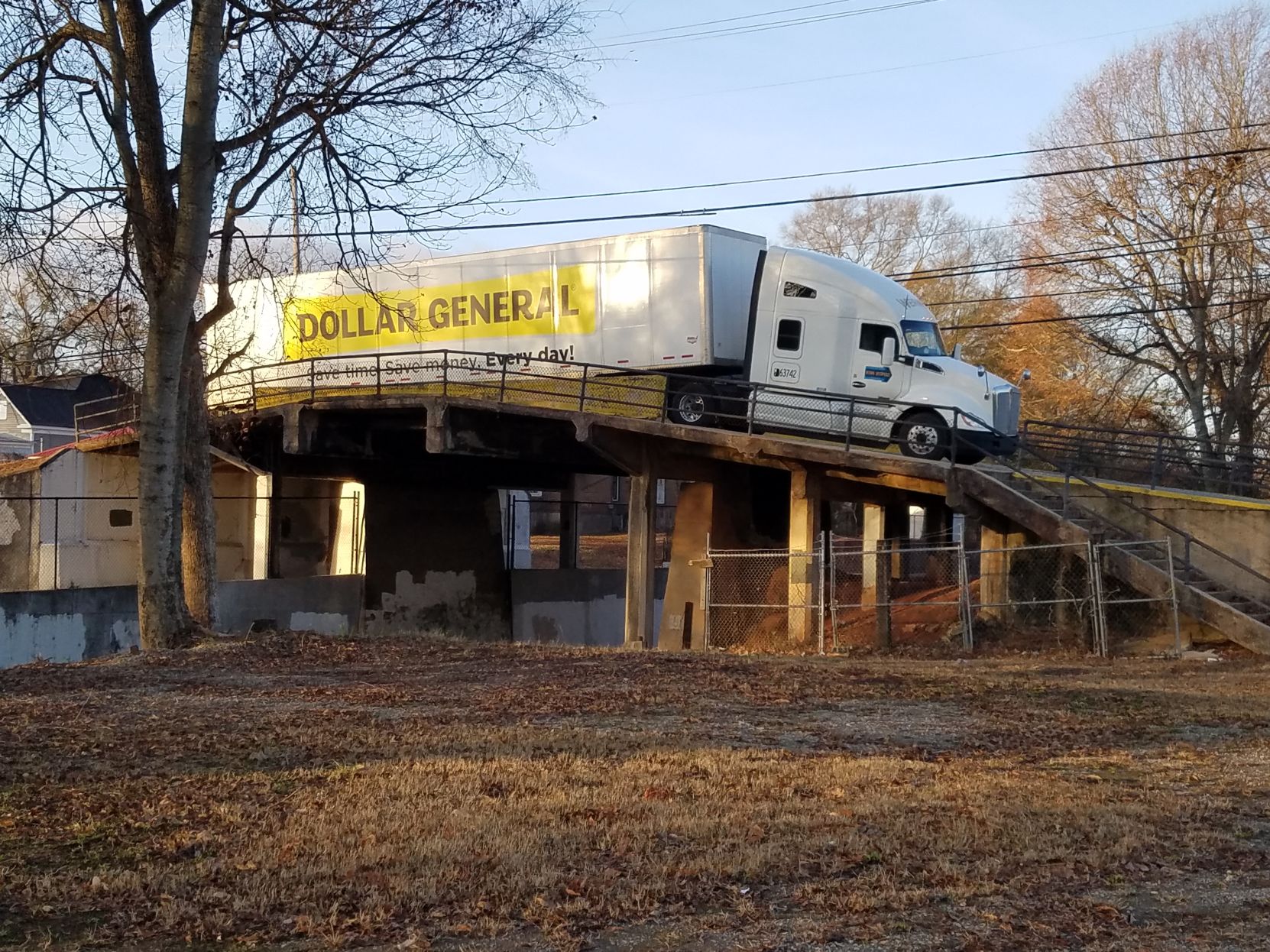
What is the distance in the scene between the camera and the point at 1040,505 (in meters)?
21.8

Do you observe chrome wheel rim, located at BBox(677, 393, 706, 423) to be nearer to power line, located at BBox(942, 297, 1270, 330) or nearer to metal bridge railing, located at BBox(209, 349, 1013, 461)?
metal bridge railing, located at BBox(209, 349, 1013, 461)

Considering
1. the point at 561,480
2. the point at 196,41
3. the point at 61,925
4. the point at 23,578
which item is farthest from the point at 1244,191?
the point at 61,925

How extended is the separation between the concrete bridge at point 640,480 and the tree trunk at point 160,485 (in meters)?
9.88

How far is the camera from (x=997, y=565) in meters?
23.1

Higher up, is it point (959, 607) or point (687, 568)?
point (687, 568)

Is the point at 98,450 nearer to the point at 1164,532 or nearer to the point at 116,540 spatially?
the point at 116,540

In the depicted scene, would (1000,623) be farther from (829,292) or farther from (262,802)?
(262,802)

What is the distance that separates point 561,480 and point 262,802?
2973 centimetres

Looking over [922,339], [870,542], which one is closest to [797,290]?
[922,339]

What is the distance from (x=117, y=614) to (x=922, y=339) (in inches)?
712

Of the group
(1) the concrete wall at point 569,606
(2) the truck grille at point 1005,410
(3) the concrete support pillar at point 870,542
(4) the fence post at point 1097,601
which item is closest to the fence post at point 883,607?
(2) the truck grille at point 1005,410

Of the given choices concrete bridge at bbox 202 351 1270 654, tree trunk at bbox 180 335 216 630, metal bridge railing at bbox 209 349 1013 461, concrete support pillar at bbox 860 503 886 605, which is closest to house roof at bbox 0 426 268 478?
concrete bridge at bbox 202 351 1270 654

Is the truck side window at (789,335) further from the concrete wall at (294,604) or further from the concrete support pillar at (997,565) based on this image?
the concrete wall at (294,604)

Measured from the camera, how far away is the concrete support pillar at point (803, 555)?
78.6 ft
